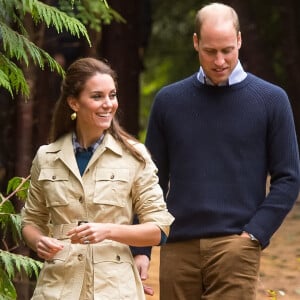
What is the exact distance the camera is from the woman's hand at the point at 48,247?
4.81m

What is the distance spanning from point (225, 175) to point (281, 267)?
7.02 metres

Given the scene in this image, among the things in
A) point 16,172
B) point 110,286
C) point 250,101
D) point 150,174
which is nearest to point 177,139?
point 250,101

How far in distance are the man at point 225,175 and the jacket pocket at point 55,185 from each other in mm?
959

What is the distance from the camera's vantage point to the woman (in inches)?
194

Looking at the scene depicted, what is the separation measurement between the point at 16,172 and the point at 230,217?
426cm

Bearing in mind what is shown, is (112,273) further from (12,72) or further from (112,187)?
(12,72)

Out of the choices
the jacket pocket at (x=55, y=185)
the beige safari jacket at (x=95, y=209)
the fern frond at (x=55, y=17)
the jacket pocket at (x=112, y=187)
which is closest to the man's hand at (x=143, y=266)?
the beige safari jacket at (x=95, y=209)

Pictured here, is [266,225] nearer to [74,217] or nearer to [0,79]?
[74,217]

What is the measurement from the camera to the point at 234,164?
18.9 feet

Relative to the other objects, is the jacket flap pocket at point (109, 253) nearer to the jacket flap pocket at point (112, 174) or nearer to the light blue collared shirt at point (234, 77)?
the jacket flap pocket at point (112, 174)

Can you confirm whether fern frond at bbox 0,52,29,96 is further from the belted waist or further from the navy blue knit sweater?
the belted waist

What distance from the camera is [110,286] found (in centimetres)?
493

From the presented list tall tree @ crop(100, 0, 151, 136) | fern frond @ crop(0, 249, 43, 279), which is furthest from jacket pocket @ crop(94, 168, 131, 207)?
tall tree @ crop(100, 0, 151, 136)

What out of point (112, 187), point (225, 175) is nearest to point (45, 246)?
point (112, 187)
